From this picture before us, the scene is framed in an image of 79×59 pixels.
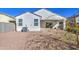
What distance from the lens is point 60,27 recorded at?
142 inches

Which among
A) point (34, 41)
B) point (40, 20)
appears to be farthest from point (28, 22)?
point (34, 41)

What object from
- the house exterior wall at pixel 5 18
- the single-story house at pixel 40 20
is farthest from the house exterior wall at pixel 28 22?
the house exterior wall at pixel 5 18

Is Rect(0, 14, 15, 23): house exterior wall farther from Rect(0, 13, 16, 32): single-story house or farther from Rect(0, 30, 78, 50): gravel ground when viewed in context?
Rect(0, 30, 78, 50): gravel ground

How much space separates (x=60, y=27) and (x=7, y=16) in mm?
735

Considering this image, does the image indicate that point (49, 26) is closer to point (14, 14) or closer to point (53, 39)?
point (53, 39)

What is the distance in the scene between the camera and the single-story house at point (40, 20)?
11.8 ft

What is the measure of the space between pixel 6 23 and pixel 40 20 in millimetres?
466

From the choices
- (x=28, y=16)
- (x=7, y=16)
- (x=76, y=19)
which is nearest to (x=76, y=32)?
(x=76, y=19)

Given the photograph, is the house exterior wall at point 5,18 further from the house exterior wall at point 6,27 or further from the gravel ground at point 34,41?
the gravel ground at point 34,41

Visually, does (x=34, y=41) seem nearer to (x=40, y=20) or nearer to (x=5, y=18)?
(x=40, y=20)

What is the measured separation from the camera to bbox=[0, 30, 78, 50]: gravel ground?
3.58 meters

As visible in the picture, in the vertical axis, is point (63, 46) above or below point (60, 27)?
below

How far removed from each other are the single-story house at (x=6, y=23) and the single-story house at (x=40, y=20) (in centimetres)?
7
